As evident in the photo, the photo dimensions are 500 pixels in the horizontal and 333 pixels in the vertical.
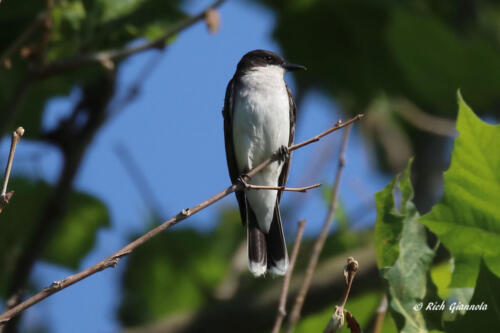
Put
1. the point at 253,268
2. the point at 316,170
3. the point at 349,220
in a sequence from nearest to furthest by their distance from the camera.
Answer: the point at 253,268 < the point at 349,220 < the point at 316,170

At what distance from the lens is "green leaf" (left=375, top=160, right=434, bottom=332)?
8.63ft

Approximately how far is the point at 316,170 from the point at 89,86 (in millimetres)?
1669

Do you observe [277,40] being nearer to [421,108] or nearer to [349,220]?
[421,108]


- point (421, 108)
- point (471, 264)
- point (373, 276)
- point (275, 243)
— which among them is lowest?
point (471, 264)

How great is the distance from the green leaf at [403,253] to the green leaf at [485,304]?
228 millimetres

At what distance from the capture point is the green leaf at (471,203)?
98.5 inches

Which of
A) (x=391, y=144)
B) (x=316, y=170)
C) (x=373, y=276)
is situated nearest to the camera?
(x=373, y=276)

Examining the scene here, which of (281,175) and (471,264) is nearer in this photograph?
(471,264)

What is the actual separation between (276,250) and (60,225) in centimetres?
150

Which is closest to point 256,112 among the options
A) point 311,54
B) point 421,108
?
point 311,54

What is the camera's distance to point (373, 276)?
166 inches

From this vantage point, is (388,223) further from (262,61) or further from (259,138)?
(262,61)

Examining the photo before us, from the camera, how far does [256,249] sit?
4.04 m

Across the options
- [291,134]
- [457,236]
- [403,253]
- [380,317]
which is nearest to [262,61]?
[291,134]
